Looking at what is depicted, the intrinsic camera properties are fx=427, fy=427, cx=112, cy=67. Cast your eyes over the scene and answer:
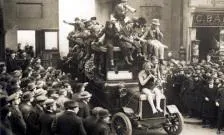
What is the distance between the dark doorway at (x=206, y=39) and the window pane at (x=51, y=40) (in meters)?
7.01

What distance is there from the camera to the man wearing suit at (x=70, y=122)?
20.4 feet

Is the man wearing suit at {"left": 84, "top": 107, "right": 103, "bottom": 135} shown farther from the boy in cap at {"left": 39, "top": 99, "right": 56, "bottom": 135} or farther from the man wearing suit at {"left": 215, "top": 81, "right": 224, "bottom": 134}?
the man wearing suit at {"left": 215, "top": 81, "right": 224, "bottom": 134}

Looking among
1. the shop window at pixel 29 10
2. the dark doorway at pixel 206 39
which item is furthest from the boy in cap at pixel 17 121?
the shop window at pixel 29 10

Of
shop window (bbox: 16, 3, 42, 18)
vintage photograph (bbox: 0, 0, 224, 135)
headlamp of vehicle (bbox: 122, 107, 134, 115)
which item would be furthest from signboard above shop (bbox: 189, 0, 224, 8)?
headlamp of vehicle (bbox: 122, 107, 134, 115)

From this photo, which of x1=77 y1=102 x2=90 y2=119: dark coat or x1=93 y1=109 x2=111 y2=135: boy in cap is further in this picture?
x1=77 y1=102 x2=90 y2=119: dark coat

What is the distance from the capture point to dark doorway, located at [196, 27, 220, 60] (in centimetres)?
1780

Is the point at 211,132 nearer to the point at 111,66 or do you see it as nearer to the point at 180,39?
the point at 111,66

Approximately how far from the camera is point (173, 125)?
10750mm

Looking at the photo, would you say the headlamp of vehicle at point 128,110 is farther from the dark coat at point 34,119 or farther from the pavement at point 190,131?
the dark coat at point 34,119

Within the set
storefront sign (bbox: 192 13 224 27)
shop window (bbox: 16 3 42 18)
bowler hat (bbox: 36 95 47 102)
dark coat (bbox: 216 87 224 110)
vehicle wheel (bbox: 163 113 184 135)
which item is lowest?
vehicle wheel (bbox: 163 113 184 135)

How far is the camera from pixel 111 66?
11.6 metres

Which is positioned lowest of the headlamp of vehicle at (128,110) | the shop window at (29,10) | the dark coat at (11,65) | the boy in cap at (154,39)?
the headlamp of vehicle at (128,110)

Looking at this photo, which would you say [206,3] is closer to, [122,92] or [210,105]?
[210,105]

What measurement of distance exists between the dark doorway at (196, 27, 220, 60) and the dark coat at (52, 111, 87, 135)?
12.1 meters
